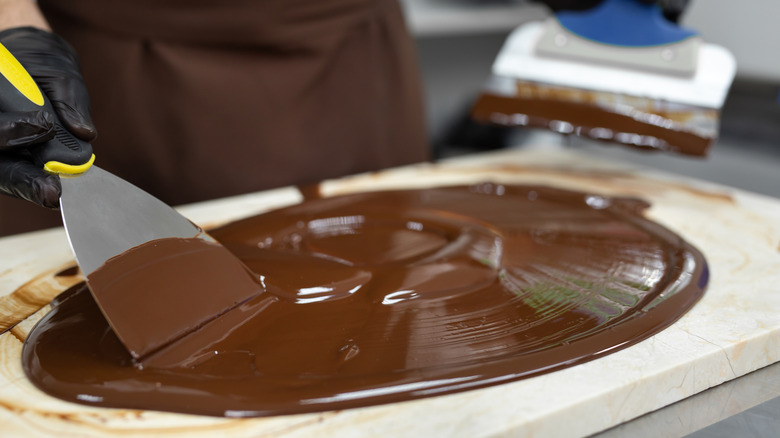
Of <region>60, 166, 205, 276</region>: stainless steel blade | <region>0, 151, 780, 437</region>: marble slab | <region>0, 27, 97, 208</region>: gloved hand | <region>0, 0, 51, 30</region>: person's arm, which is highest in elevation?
<region>0, 0, 51, 30</region>: person's arm

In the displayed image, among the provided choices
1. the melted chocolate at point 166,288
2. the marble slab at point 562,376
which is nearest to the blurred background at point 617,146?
the marble slab at point 562,376

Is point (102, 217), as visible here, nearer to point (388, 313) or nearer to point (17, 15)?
point (388, 313)

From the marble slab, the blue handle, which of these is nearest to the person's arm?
the marble slab

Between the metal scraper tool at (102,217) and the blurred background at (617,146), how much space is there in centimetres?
111

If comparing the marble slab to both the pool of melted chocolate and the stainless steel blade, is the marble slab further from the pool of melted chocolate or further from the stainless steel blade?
the stainless steel blade

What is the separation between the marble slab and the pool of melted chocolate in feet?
0.05

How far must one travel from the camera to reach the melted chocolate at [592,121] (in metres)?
1.39

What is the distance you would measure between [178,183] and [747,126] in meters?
1.30

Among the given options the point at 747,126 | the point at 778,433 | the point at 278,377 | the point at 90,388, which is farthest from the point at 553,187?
the point at 90,388

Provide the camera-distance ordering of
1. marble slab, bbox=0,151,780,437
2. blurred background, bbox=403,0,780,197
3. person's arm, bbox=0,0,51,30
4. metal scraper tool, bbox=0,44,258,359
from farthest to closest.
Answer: blurred background, bbox=403,0,780,197 < person's arm, bbox=0,0,51,30 < metal scraper tool, bbox=0,44,258,359 < marble slab, bbox=0,151,780,437

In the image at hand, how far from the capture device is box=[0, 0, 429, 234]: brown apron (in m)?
1.39

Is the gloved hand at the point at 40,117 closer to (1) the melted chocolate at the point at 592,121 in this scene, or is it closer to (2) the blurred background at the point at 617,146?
(1) the melted chocolate at the point at 592,121

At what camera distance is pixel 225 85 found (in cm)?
145

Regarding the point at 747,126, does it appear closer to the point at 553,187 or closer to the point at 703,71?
the point at 703,71
